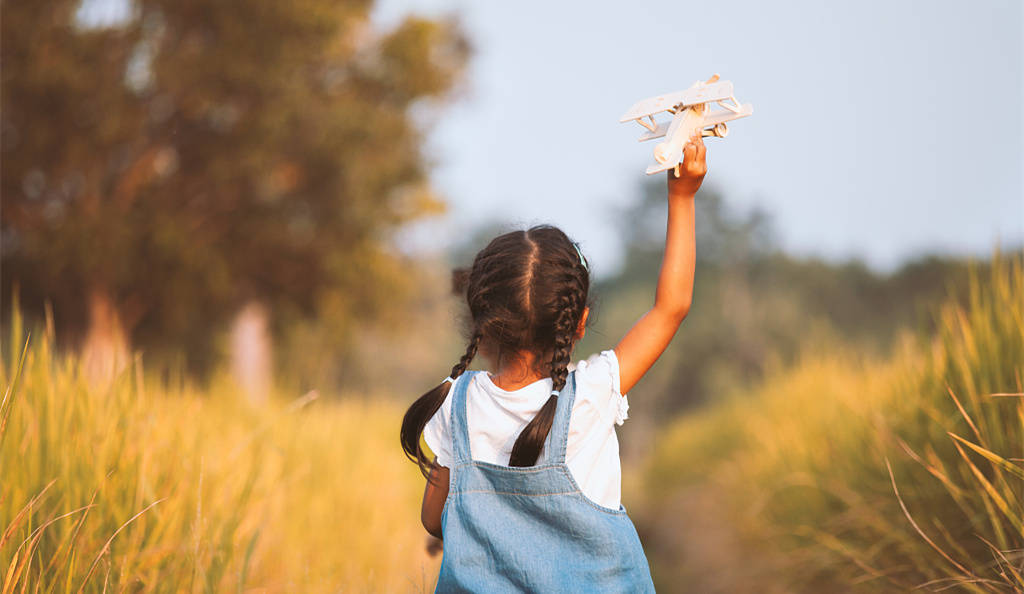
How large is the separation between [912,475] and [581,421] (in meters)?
1.94

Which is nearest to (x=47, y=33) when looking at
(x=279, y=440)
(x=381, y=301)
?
(x=381, y=301)

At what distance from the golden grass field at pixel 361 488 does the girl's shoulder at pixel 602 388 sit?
69 centimetres

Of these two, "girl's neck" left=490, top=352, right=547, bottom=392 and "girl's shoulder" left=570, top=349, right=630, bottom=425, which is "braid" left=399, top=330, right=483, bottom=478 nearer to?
"girl's neck" left=490, top=352, right=547, bottom=392

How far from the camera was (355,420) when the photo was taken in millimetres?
6973

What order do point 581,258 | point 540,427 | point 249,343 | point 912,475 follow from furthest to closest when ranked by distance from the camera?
point 249,343, point 912,475, point 581,258, point 540,427

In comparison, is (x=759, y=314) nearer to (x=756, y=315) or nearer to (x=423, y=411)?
(x=756, y=315)

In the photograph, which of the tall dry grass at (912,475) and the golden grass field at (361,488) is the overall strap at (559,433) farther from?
the tall dry grass at (912,475)

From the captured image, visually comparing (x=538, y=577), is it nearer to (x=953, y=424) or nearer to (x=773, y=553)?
(x=953, y=424)

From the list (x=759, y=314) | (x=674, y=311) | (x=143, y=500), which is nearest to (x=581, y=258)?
(x=674, y=311)

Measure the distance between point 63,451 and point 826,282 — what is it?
1029 inches

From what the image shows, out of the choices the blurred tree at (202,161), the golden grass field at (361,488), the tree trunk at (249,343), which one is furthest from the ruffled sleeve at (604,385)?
the tree trunk at (249,343)

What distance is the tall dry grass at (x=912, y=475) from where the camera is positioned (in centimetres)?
252

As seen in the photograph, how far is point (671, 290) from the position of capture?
1.82 metres

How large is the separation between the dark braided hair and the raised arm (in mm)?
151
